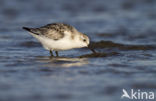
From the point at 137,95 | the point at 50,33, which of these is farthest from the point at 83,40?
the point at 137,95

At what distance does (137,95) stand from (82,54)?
146 inches

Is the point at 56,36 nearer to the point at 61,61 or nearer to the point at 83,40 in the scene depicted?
the point at 61,61

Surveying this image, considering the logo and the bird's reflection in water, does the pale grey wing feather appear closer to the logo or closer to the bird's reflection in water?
the bird's reflection in water

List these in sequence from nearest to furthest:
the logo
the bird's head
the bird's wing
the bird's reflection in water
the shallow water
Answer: the logo < the shallow water < the bird's reflection in water < the bird's wing < the bird's head

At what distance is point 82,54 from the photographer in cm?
1013

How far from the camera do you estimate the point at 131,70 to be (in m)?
8.06

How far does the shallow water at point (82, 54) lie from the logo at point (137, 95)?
0.11m

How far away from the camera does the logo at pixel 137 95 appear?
6.46 meters

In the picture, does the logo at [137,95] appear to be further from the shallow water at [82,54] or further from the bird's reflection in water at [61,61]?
the bird's reflection in water at [61,61]

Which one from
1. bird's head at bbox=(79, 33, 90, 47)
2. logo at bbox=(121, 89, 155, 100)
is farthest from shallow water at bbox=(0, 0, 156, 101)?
bird's head at bbox=(79, 33, 90, 47)

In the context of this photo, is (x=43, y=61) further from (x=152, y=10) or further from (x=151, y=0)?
(x=151, y=0)

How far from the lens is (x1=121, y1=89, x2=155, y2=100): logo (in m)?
6.46

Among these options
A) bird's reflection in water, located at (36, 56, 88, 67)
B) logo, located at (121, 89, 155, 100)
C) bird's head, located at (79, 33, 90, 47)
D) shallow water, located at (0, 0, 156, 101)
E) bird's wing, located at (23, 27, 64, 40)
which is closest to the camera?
logo, located at (121, 89, 155, 100)

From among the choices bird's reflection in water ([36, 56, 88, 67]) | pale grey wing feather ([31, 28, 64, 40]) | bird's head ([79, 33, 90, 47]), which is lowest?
bird's reflection in water ([36, 56, 88, 67])
